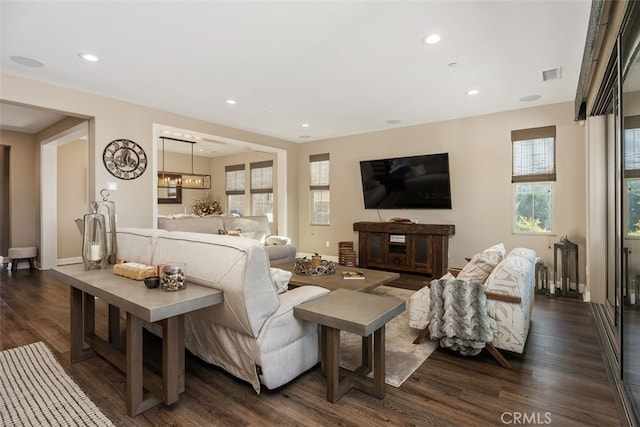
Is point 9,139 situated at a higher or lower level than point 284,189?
higher

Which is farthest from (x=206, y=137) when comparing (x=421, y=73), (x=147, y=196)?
(x=421, y=73)

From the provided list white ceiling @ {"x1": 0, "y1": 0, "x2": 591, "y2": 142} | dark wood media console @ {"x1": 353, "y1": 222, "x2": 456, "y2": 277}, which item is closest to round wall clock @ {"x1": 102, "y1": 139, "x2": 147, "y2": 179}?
white ceiling @ {"x1": 0, "y1": 0, "x2": 591, "y2": 142}

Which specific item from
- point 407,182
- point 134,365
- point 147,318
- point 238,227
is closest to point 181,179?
point 238,227

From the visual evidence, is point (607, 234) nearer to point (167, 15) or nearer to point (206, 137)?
point (167, 15)

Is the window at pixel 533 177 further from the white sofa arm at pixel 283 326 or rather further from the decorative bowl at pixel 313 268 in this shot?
the white sofa arm at pixel 283 326

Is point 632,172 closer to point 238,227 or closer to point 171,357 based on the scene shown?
point 171,357

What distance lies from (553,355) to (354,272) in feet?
6.79

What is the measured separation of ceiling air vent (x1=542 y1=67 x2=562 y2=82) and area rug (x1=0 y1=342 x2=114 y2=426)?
16.5ft

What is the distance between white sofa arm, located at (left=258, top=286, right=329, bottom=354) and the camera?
204cm

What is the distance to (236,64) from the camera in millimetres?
3504

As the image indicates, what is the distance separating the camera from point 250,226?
643 centimetres

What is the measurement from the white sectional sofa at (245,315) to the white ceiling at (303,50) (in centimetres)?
182

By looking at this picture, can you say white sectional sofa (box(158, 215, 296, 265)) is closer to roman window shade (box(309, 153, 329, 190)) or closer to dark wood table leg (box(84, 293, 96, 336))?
roman window shade (box(309, 153, 329, 190))

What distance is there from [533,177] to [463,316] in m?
3.49
